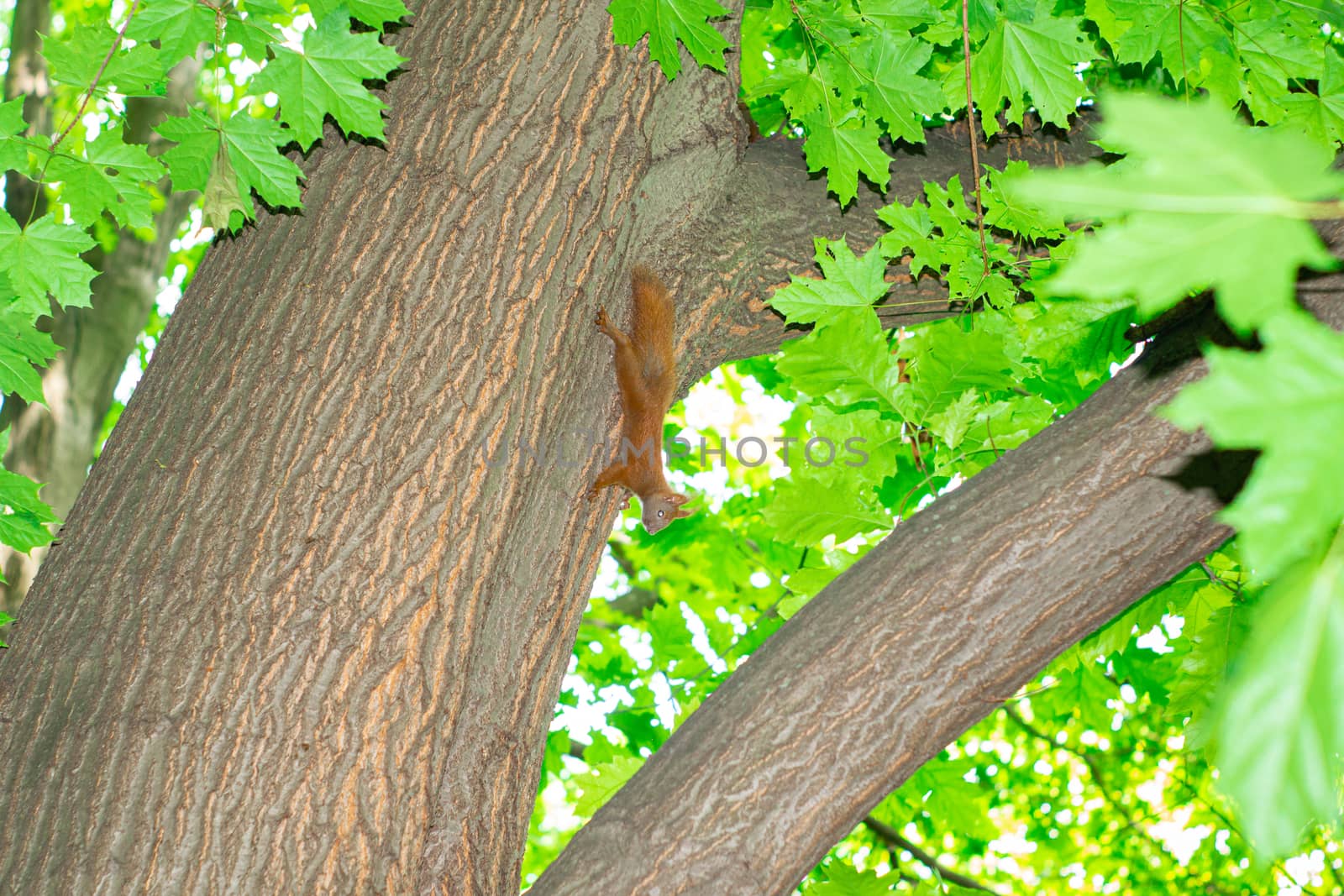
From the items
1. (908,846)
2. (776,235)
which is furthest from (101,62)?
(908,846)

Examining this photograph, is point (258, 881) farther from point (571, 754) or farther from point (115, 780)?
point (571, 754)

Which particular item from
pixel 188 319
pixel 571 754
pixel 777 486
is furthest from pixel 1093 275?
pixel 571 754

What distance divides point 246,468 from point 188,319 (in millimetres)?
515

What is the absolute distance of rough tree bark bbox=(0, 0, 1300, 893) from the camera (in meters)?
1.83

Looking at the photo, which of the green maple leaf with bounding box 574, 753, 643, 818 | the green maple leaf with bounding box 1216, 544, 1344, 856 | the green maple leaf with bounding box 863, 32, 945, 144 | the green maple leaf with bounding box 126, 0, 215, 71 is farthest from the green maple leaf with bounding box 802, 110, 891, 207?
the green maple leaf with bounding box 1216, 544, 1344, 856

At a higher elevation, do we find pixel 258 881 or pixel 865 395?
pixel 865 395

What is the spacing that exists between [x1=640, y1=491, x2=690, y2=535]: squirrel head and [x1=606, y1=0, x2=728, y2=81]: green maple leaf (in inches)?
73.3

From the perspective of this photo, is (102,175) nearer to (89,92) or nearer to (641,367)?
(89,92)

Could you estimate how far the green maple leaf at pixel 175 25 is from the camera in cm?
200

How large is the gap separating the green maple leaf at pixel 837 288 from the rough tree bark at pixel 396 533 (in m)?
0.28


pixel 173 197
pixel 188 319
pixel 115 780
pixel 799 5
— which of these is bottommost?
pixel 115 780

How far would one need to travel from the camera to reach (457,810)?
6.64 feet

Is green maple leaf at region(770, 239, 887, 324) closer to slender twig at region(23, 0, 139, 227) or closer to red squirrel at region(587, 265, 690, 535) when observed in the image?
red squirrel at region(587, 265, 690, 535)

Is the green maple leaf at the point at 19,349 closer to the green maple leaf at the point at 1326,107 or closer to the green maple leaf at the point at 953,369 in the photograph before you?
the green maple leaf at the point at 953,369
